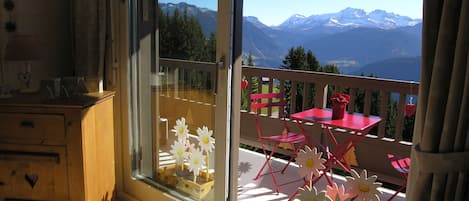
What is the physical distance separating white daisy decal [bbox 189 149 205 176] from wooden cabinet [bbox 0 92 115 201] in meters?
0.60

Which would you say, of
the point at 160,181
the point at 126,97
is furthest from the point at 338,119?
the point at 126,97

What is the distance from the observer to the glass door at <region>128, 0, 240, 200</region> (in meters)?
2.06

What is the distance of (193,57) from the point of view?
2.27m

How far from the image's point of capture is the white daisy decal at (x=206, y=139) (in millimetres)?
2203

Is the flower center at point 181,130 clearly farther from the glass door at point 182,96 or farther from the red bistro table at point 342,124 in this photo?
the red bistro table at point 342,124

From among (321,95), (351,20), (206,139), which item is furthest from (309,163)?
(351,20)

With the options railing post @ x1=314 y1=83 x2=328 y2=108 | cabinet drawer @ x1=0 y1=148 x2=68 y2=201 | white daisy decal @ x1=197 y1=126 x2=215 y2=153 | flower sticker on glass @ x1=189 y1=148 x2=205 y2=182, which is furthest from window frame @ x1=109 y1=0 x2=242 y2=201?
railing post @ x1=314 y1=83 x2=328 y2=108

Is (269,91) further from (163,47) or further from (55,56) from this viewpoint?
(55,56)

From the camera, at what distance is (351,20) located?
12.4 feet

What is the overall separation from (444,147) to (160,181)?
196cm

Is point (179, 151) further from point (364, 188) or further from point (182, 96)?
point (364, 188)

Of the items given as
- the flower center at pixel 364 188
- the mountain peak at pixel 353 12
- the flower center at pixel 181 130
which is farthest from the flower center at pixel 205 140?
the mountain peak at pixel 353 12

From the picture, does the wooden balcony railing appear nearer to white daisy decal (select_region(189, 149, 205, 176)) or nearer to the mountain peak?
white daisy decal (select_region(189, 149, 205, 176))

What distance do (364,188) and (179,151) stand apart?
1.26 meters
